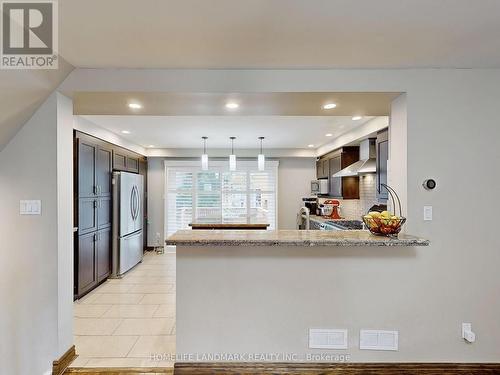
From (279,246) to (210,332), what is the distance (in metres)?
0.86

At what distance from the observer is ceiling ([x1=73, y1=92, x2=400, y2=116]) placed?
92.6 inches

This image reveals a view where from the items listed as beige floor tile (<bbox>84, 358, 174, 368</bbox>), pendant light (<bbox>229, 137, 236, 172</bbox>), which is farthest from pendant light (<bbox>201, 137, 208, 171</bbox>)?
beige floor tile (<bbox>84, 358, 174, 368</bbox>)

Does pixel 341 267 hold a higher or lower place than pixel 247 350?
higher

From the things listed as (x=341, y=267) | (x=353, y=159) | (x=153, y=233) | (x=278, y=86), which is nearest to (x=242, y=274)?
(x=341, y=267)

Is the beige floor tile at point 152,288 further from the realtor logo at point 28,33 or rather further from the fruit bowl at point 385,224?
the realtor logo at point 28,33

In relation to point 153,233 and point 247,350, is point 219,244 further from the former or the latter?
point 153,233

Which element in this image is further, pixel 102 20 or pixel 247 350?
A: pixel 247 350

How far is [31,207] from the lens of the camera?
7.40ft

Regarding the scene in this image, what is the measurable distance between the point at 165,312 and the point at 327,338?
6.44ft

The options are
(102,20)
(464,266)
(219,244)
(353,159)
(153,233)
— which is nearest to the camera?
(102,20)

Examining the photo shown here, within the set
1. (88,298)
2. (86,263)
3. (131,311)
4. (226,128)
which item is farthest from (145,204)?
(131,311)

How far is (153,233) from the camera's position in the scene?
272 inches

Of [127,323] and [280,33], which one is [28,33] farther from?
[127,323]

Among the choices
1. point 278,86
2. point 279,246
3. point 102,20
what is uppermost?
point 102,20
